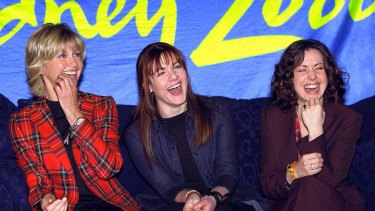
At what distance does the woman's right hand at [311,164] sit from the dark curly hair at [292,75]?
15.0 inches

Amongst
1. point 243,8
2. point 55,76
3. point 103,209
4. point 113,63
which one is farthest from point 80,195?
point 243,8

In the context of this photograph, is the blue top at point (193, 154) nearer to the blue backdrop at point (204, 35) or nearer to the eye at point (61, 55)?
the eye at point (61, 55)

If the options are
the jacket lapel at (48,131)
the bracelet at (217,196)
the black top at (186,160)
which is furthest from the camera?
the black top at (186,160)

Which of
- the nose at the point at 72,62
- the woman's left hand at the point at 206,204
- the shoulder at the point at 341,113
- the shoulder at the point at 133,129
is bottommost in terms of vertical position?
the woman's left hand at the point at 206,204

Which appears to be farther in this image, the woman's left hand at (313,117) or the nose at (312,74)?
the nose at (312,74)

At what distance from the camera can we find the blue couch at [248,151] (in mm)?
2854

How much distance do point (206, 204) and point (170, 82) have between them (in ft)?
1.89

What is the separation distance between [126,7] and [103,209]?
119 centimetres

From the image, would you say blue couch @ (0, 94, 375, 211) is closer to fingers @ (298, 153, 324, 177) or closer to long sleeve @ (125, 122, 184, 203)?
long sleeve @ (125, 122, 184, 203)

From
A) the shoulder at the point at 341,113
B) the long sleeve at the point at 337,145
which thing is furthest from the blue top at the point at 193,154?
the shoulder at the point at 341,113

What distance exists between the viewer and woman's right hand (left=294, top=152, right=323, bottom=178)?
8.38 feet

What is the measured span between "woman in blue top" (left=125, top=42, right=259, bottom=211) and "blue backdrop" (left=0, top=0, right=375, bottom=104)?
1.83ft

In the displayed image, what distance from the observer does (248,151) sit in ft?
10.2

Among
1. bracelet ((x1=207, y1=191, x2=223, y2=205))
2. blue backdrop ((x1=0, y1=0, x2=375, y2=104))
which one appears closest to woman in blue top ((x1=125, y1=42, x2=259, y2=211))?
bracelet ((x1=207, y1=191, x2=223, y2=205))
